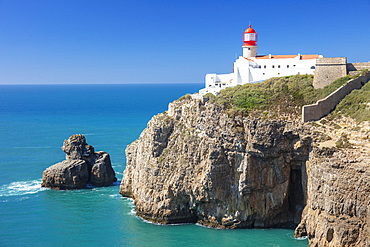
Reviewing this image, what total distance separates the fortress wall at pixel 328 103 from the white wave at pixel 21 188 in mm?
36550

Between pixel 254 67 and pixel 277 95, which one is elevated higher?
pixel 254 67

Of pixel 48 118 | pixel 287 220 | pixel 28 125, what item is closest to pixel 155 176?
pixel 287 220

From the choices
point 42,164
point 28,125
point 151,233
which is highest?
point 28,125

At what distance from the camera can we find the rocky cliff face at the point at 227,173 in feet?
132

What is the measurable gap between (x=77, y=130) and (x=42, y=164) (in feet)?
108

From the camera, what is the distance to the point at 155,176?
4428 centimetres

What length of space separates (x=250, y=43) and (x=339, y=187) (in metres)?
28.6

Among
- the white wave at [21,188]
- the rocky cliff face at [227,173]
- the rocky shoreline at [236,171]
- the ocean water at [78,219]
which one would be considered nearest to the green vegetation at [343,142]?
the rocky shoreline at [236,171]

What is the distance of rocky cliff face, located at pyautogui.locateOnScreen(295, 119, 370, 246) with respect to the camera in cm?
3158

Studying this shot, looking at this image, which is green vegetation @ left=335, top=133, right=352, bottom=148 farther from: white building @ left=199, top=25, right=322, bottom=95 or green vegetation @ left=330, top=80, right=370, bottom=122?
white building @ left=199, top=25, right=322, bottom=95

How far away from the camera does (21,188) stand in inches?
2184

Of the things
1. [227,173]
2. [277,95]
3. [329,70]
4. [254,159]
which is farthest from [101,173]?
[329,70]

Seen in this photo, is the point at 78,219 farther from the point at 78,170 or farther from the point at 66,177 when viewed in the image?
the point at 78,170

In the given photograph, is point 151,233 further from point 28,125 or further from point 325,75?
point 28,125
